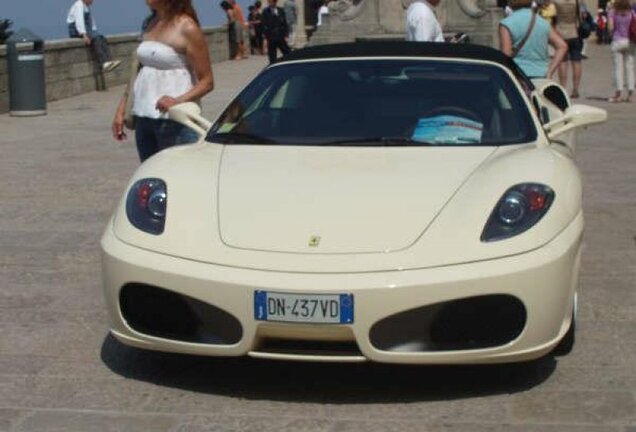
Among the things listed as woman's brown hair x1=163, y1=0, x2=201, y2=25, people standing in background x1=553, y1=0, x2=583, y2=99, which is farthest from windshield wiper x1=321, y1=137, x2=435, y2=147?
people standing in background x1=553, y1=0, x2=583, y2=99

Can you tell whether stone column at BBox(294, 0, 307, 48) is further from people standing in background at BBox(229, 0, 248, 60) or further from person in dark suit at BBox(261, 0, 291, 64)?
person in dark suit at BBox(261, 0, 291, 64)

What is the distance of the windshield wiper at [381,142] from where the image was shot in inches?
245

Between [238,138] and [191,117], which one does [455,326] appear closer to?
[238,138]

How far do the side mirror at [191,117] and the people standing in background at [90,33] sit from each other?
54.6 ft

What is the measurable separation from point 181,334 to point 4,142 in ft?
33.9

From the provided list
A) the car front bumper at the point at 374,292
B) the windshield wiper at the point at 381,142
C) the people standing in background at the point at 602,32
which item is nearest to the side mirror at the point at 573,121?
→ the windshield wiper at the point at 381,142

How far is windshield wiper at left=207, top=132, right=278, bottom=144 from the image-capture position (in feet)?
20.8

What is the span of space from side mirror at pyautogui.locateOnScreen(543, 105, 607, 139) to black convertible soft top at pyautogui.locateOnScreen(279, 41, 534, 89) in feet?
1.62

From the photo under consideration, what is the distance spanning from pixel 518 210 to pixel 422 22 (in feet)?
19.2

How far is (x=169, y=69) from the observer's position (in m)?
7.65

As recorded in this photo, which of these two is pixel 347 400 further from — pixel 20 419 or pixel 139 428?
pixel 20 419

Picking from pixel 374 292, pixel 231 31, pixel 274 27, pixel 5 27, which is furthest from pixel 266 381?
pixel 231 31

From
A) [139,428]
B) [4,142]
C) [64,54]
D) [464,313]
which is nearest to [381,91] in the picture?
[464,313]

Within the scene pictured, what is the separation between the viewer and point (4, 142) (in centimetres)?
1522
